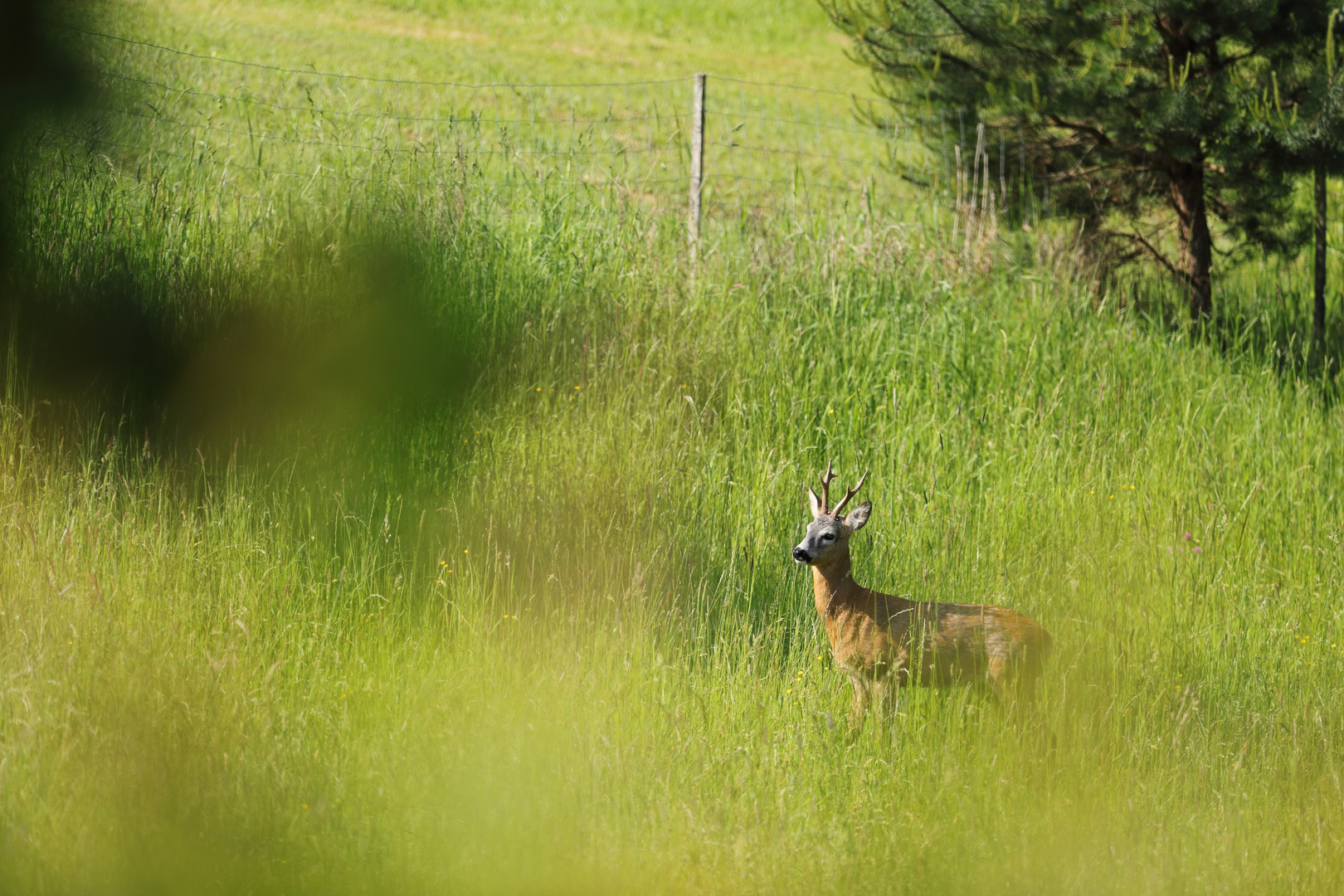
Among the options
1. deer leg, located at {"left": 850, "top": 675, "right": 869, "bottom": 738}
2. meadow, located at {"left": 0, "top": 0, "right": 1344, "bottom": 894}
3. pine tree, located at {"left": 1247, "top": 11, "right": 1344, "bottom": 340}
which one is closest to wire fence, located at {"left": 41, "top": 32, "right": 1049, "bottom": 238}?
meadow, located at {"left": 0, "top": 0, "right": 1344, "bottom": 894}

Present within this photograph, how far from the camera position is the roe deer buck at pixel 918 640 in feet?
13.4

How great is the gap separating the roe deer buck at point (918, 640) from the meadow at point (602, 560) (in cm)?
12

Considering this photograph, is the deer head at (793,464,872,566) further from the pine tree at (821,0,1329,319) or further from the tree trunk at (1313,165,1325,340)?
the tree trunk at (1313,165,1325,340)

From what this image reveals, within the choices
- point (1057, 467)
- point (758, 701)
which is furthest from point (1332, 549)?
point (758, 701)

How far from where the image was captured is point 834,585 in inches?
170

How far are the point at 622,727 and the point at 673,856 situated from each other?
0.52 m

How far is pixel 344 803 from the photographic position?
126 inches

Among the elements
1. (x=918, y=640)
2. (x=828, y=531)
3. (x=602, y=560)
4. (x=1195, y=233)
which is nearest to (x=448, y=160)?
(x=602, y=560)

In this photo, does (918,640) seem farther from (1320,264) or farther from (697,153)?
(1320,264)

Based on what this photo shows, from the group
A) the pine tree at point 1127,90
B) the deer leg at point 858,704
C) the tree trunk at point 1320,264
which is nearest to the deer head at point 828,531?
the deer leg at point 858,704

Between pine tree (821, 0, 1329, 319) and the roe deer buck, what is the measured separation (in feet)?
13.7

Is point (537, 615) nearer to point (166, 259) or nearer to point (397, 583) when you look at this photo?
point (397, 583)

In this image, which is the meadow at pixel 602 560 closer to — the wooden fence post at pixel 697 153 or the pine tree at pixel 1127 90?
the wooden fence post at pixel 697 153

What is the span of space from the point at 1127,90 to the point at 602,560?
5060 mm
